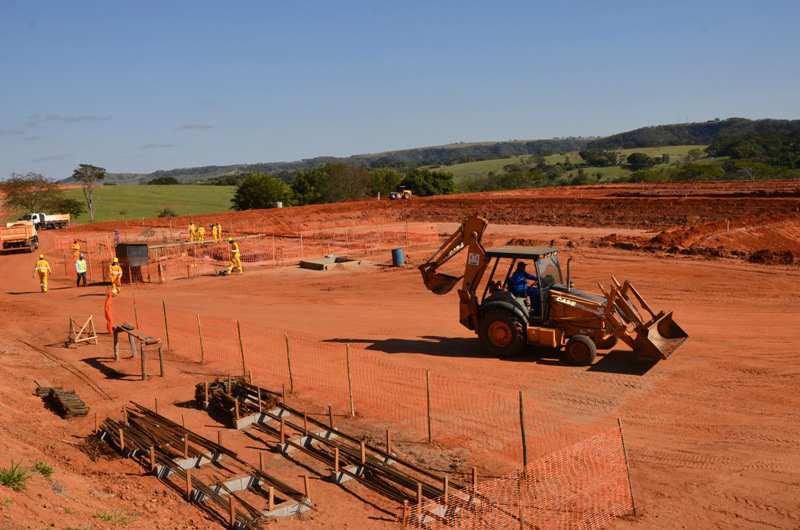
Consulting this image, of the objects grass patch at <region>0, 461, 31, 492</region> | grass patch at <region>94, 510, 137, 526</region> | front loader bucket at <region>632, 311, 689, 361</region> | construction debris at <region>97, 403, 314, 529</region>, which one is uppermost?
grass patch at <region>0, 461, 31, 492</region>

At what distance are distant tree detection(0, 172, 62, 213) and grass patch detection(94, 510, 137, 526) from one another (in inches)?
2915

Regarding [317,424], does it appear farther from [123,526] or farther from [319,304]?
[319,304]

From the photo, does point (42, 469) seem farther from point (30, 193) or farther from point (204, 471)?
point (30, 193)

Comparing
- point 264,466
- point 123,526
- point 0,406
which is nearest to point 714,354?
point 264,466

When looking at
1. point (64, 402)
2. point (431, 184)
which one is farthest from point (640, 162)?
point (64, 402)

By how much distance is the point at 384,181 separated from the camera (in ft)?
345

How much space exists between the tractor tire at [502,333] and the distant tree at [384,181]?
288ft

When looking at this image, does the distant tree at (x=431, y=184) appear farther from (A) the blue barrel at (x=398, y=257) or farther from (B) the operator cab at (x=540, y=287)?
(B) the operator cab at (x=540, y=287)

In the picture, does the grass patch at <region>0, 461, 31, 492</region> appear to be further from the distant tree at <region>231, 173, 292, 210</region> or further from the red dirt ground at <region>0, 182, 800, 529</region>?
the distant tree at <region>231, 173, 292, 210</region>

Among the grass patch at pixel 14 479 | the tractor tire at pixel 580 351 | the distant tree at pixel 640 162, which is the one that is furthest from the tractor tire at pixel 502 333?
the distant tree at pixel 640 162

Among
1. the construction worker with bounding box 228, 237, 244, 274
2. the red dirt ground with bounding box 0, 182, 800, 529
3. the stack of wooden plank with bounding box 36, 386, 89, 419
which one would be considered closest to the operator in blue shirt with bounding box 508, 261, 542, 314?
the red dirt ground with bounding box 0, 182, 800, 529

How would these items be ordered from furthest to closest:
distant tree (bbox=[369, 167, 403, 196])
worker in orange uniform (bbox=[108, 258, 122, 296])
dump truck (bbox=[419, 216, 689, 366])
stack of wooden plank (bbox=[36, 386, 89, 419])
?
distant tree (bbox=[369, 167, 403, 196]) < worker in orange uniform (bbox=[108, 258, 122, 296]) < dump truck (bbox=[419, 216, 689, 366]) < stack of wooden plank (bbox=[36, 386, 89, 419])

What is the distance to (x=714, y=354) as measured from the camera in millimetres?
15930

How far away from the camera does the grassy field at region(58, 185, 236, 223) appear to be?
9781cm
